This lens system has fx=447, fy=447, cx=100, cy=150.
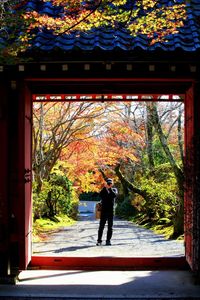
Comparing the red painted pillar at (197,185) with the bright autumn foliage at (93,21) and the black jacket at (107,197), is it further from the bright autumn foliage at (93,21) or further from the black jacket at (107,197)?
the black jacket at (107,197)

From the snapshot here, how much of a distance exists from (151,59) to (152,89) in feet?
5.51

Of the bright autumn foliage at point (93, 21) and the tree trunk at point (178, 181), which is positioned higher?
the bright autumn foliage at point (93, 21)

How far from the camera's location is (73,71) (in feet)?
21.9

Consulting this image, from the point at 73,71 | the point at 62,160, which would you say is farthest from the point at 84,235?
the point at 73,71

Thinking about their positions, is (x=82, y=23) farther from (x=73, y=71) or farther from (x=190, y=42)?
(x=190, y=42)

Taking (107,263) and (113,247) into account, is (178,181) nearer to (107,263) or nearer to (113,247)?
(113,247)

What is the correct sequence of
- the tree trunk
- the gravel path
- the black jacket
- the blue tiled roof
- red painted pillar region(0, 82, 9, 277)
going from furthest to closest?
the tree trunk < the black jacket < the gravel path < red painted pillar region(0, 82, 9, 277) < the blue tiled roof

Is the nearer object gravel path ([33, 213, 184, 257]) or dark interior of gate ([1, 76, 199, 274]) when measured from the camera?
dark interior of gate ([1, 76, 199, 274])

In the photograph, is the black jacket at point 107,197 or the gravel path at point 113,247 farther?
the black jacket at point 107,197

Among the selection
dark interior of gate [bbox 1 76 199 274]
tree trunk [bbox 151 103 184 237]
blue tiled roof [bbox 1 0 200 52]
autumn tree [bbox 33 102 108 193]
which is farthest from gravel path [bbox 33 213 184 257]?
blue tiled roof [bbox 1 0 200 52]

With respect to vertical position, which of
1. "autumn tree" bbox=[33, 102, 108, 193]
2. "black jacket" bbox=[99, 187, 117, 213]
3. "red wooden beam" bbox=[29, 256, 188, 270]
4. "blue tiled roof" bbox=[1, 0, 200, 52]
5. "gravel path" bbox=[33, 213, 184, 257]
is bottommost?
"gravel path" bbox=[33, 213, 184, 257]

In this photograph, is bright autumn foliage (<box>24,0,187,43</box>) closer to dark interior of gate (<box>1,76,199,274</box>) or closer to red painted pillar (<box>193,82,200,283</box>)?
dark interior of gate (<box>1,76,199,274</box>)

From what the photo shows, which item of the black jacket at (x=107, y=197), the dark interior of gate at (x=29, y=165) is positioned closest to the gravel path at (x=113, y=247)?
the black jacket at (x=107, y=197)

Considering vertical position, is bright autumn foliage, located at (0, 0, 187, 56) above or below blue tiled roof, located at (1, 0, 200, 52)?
above
